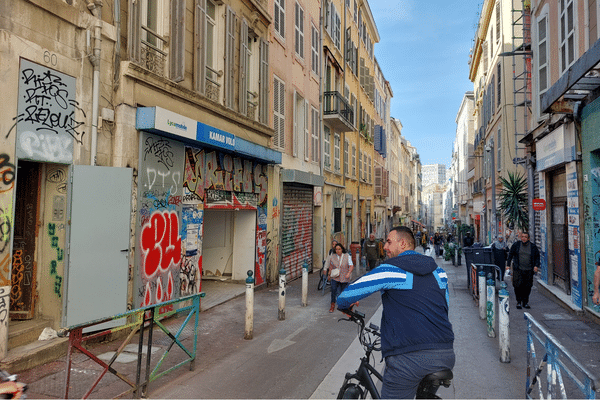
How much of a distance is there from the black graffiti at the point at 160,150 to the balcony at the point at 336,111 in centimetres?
1170

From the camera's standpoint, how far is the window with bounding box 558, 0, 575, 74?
31.2 ft

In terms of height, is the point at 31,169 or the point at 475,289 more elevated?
the point at 31,169

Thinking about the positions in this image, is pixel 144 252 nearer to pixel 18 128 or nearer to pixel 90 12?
pixel 18 128

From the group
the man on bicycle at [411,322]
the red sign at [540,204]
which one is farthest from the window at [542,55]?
the man on bicycle at [411,322]

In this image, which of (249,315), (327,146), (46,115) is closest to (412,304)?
(249,315)

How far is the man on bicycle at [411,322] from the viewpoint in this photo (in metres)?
2.96

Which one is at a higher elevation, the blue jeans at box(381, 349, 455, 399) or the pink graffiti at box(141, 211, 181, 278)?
the pink graffiti at box(141, 211, 181, 278)

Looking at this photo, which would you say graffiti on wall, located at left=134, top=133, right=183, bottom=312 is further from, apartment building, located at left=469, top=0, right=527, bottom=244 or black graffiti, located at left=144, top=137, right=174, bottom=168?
apartment building, located at left=469, top=0, right=527, bottom=244

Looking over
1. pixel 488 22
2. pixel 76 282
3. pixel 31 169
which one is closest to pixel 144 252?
pixel 76 282

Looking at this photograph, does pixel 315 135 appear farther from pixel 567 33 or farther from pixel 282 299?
pixel 282 299

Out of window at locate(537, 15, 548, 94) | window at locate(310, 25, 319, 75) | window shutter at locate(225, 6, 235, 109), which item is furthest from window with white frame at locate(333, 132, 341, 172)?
window shutter at locate(225, 6, 235, 109)

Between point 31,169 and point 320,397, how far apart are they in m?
4.99

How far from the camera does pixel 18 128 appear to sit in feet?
17.6

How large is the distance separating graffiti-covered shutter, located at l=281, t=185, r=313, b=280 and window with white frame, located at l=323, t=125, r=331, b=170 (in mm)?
2872
